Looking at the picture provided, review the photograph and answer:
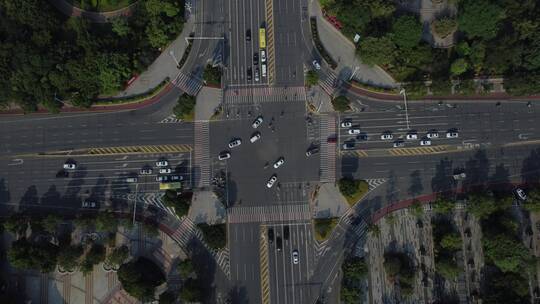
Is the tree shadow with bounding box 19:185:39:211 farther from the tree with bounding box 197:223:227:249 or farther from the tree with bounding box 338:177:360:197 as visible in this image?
the tree with bounding box 338:177:360:197

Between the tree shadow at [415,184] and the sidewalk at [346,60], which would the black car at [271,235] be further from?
the sidewalk at [346,60]

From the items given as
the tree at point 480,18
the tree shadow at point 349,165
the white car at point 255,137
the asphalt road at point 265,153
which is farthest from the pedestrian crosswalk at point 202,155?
the tree at point 480,18

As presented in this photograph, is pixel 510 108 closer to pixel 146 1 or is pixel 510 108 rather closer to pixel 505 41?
pixel 505 41

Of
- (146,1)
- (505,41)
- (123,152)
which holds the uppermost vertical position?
(146,1)

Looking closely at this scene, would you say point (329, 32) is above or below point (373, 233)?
above

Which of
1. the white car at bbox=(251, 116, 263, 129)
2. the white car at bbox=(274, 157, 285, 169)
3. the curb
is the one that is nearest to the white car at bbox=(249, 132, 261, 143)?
the white car at bbox=(251, 116, 263, 129)

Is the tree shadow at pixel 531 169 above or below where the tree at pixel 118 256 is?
above

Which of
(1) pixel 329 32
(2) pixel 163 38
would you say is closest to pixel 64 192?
(2) pixel 163 38
